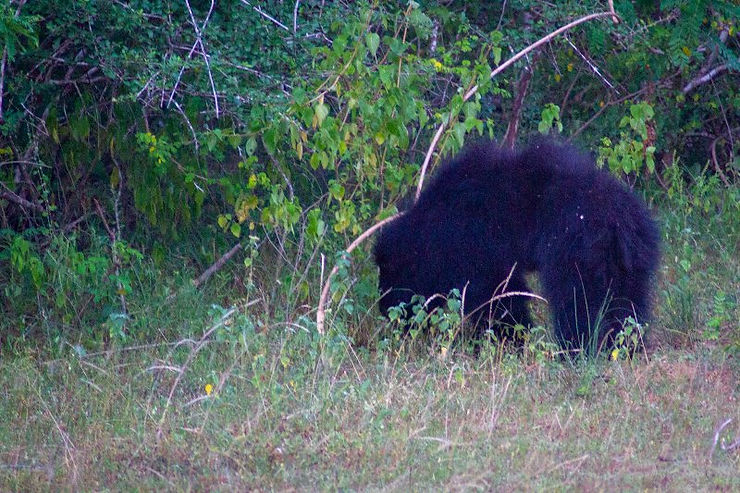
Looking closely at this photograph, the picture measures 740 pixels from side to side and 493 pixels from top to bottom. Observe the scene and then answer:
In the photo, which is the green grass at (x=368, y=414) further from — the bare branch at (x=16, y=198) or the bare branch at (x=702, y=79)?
the bare branch at (x=702, y=79)

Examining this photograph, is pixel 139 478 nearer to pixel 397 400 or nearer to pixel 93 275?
pixel 397 400

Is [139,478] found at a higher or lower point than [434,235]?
lower

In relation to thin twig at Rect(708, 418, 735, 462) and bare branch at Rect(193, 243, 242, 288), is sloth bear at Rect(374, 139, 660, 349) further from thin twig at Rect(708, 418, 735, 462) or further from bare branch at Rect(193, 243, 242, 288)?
bare branch at Rect(193, 243, 242, 288)

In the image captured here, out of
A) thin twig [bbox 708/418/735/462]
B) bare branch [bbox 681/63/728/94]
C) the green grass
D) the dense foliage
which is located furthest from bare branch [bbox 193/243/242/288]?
bare branch [bbox 681/63/728/94]

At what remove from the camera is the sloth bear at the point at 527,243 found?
4836 mm

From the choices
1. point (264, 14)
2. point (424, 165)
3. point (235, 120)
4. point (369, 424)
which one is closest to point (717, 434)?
point (369, 424)

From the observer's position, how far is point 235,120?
6.28m

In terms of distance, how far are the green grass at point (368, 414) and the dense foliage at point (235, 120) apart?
1.43 feet

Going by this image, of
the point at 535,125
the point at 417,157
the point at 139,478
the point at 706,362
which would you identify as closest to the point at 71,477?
the point at 139,478

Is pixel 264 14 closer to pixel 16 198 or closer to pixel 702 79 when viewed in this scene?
pixel 16 198

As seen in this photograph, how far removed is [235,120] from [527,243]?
2.25 m

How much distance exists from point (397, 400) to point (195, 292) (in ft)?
8.43

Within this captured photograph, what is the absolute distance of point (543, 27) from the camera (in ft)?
22.7

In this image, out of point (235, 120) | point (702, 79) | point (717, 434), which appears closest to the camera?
point (717, 434)
